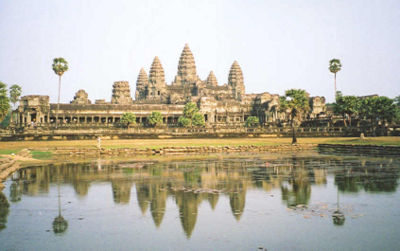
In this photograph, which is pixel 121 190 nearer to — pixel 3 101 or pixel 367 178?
pixel 367 178

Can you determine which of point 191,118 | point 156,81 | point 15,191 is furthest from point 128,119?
point 15,191

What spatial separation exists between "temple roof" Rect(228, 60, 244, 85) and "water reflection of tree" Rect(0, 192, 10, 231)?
172190 mm

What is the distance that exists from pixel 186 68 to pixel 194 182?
16207cm

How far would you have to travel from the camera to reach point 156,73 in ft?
572

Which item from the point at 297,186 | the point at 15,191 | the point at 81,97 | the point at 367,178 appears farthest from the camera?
the point at 81,97

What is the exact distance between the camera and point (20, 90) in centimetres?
14450

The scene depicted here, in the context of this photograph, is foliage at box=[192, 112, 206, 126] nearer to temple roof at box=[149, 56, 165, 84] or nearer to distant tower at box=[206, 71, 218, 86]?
temple roof at box=[149, 56, 165, 84]

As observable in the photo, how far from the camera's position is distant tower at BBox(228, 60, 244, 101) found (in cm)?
18559

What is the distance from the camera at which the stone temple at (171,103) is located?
385 ft

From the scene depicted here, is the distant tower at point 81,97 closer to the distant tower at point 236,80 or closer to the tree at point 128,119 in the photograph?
the tree at point 128,119

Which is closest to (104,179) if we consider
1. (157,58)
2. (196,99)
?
(196,99)

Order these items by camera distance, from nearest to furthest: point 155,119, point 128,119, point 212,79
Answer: point 128,119
point 155,119
point 212,79

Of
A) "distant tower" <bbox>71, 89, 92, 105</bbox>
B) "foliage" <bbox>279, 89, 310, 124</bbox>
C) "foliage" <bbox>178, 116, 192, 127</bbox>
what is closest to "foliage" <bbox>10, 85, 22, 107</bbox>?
"distant tower" <bbox>71, 89, 92, 105</bbox>

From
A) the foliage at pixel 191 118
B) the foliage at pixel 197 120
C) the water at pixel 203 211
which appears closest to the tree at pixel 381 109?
the foliage at pixel 197 120
